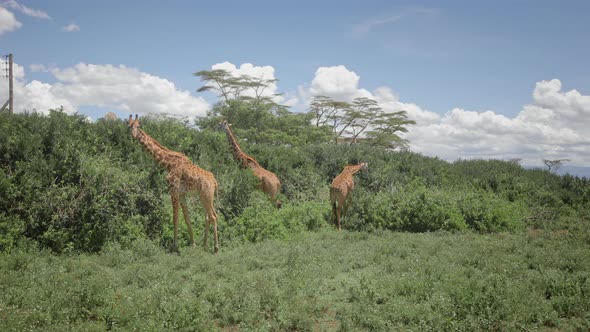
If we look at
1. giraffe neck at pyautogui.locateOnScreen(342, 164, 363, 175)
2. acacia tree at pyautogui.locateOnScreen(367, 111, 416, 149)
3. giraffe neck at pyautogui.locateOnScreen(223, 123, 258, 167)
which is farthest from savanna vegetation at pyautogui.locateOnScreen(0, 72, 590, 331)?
acacia tree at pyautogui.locateOnScreen(367, 111, 416, 149)

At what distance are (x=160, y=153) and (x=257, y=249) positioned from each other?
3.18 meters

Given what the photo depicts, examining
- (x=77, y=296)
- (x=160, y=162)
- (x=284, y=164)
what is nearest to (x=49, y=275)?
(x=77, y=296)

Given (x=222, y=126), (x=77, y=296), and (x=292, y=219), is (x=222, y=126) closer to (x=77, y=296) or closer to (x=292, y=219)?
(x=292, y=219)

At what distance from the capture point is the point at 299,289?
7.45 m

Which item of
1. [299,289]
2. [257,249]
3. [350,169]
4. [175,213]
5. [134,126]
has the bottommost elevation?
[299,289]

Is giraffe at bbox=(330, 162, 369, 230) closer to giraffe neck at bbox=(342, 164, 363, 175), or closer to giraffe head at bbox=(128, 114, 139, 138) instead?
giraffe neck at bbox=(342, 164, 363, 175)

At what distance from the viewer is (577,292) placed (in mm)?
7301

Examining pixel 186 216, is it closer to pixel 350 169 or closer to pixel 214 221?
pixel 214 221

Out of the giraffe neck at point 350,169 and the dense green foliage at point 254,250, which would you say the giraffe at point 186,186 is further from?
Answer: the giraffe neck at point 350,169

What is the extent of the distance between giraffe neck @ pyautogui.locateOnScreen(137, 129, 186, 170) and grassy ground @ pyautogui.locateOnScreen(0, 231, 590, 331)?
1866 mm

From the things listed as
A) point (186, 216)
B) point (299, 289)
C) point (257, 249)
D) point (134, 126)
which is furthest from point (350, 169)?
point (299, 289)

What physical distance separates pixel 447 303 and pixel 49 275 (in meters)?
6.36

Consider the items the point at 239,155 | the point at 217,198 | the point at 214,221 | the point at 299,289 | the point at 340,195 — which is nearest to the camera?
the point at 299,289

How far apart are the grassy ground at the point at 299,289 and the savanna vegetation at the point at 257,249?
29 mm
